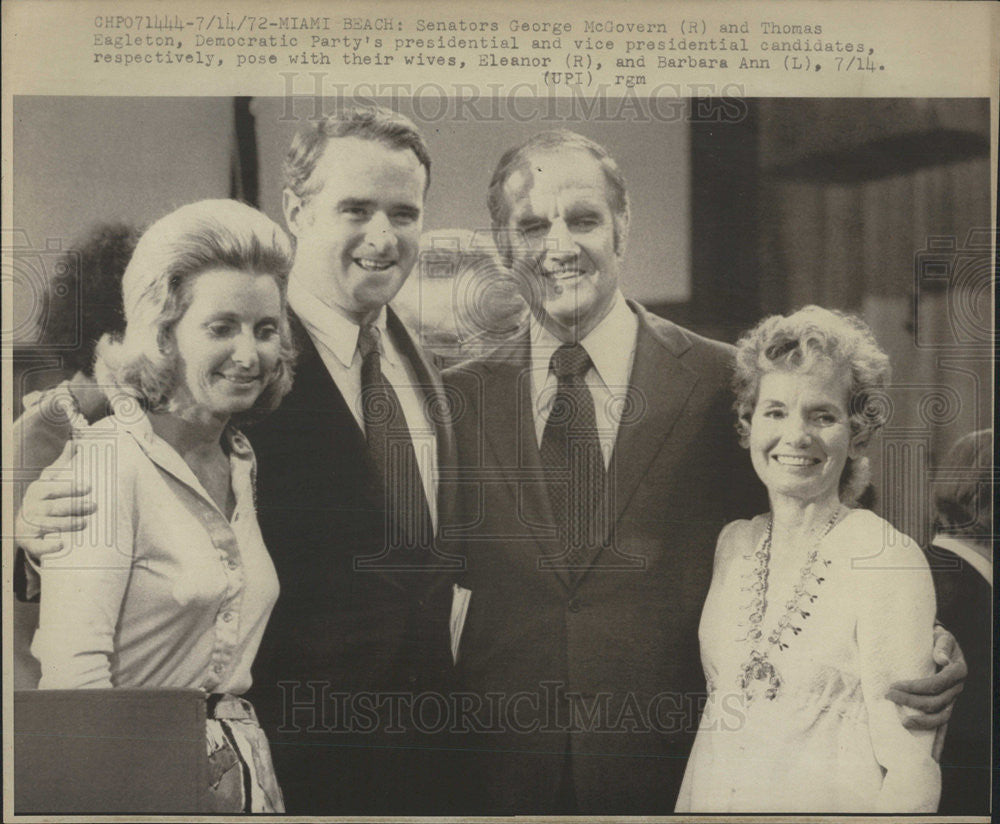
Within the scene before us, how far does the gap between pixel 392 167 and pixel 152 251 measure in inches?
32.7

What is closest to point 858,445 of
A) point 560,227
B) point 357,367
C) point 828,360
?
point 828,360

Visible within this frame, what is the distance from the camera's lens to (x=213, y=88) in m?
3.14

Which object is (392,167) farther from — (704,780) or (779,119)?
(704,780)

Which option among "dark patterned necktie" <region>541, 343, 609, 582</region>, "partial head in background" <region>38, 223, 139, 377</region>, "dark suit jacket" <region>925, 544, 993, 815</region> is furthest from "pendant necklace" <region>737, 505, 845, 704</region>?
"partial head in background" <region>38, 223, 139, 377</region>

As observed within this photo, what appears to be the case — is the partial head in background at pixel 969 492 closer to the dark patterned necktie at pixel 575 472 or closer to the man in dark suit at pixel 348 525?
the dark patterned necktie at pixel 575 472

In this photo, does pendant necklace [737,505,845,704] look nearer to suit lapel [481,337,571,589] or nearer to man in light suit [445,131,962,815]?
man in light suit [445,131,962,815]

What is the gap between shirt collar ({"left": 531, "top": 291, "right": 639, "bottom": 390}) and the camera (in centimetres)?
316

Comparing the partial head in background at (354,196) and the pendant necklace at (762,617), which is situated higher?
the partial head in background at (354,196)

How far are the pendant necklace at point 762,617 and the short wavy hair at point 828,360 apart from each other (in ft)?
0.91

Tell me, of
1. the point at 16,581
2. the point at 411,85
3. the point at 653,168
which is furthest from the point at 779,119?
the point at 16,581

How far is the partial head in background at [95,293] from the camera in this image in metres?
3.12

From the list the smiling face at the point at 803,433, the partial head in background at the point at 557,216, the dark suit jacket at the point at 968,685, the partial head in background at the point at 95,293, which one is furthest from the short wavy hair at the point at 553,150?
the dark suit jacket at the point at 968,685

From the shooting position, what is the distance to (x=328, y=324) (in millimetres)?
3156

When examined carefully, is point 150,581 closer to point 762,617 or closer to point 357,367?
point 357,367
